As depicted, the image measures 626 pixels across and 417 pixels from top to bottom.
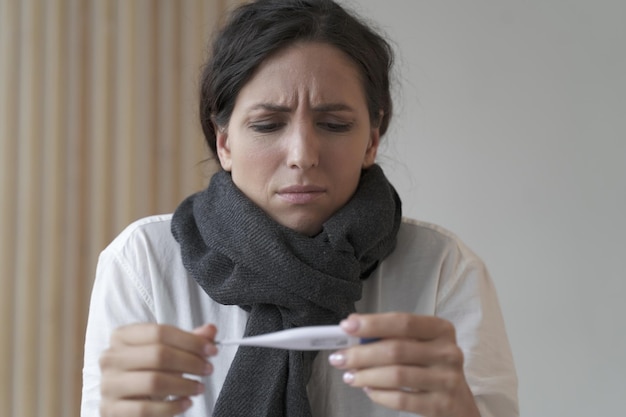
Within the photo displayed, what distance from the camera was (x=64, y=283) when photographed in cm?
167

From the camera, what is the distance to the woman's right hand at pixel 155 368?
867 millimetres

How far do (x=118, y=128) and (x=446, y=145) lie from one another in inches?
36.1

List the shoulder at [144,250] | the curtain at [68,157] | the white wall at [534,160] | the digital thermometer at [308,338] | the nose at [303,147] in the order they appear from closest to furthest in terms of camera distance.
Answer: the digital thermometer at [308,338] < the nose at [303,147] < the shoulder at [144,250] < the curtain at [68,157] < the white wall at [534,160]

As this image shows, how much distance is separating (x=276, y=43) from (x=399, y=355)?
23.3 inches

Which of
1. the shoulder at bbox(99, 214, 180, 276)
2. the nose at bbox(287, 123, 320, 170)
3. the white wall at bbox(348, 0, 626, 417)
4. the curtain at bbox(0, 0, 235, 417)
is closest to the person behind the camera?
the nose at bbox(287, 123, 320, 170)

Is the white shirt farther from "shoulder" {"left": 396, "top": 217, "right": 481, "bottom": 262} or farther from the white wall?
the white wall

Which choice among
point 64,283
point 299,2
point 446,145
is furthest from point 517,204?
point 64,283

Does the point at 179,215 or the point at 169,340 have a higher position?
the point at 179,215

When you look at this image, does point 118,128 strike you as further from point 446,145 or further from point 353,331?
point 353,331

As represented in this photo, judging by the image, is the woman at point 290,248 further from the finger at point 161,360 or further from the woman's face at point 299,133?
the finger at point 161,360

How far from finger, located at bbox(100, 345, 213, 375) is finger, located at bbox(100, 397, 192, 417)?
0.14 feet

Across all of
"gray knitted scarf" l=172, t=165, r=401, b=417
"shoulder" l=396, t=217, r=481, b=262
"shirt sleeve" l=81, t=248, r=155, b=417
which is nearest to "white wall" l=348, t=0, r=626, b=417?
"shoulder" l=396, t=217, r=481, b=262

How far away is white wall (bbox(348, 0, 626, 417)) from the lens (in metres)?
1.85

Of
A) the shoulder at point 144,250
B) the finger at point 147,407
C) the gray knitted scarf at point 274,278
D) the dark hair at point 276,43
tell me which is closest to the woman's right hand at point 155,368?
the finger at point 147,407
